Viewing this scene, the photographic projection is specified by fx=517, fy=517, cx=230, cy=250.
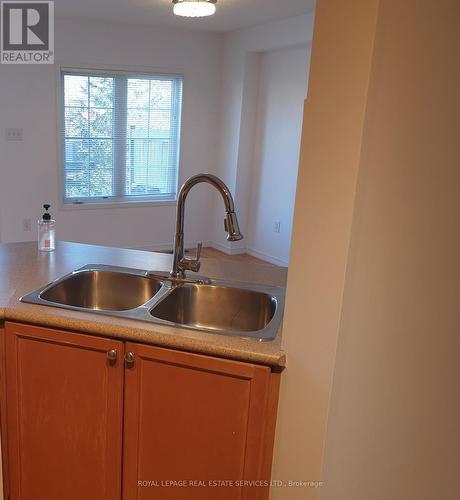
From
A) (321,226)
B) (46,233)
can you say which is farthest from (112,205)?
(321,226)

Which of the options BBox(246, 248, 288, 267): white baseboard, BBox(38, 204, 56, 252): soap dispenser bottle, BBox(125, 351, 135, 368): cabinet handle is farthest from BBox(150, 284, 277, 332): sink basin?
BBox(246, 248, 288, 267): white baseboard

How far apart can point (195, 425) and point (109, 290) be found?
0.71 metres

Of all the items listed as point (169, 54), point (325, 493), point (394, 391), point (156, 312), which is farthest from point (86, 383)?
point (169, 54)

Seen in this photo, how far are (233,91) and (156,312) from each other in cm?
421

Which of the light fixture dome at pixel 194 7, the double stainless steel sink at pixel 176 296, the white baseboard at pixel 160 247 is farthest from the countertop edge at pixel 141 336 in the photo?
the white baseboard at pixel 160 247

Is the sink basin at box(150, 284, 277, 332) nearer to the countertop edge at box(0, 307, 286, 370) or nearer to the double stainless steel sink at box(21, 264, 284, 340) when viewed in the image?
the double stainless steel sink at box(21, 264, 284, 340)

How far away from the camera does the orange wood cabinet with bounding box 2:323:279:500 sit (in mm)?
1445

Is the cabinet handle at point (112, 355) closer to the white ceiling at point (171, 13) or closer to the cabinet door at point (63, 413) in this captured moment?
the cabinet door at point (63, 413)

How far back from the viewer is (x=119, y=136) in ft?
17.4

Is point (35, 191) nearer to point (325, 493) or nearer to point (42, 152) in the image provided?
point (42, 152)

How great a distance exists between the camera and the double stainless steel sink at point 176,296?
6.00ft

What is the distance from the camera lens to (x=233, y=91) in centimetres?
545

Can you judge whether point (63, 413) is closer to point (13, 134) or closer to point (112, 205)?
point (13, 134)

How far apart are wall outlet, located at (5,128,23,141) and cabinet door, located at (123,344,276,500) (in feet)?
12.9
